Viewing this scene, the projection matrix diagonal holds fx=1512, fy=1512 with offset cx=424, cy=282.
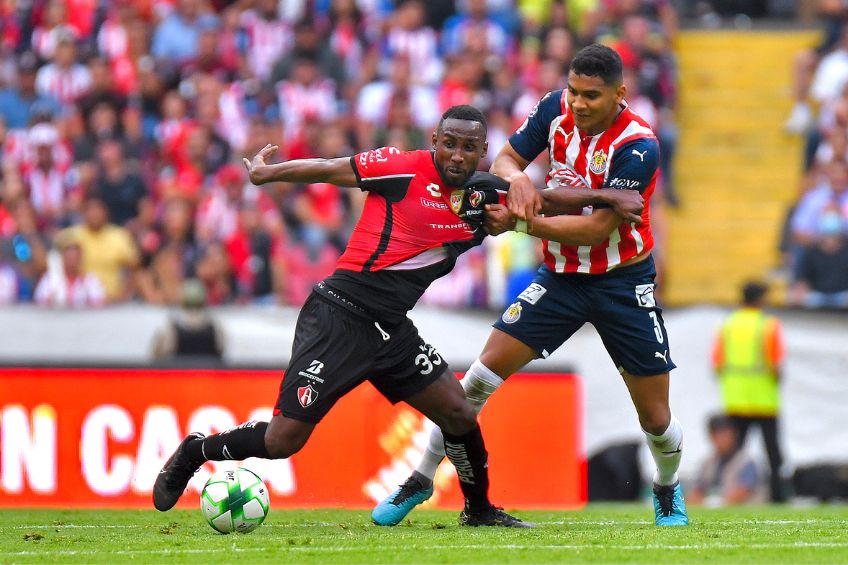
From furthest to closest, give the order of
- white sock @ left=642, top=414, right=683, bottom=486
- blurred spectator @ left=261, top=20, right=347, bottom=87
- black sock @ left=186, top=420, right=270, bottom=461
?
blurred spectator @ left=261, top=20, right=347, bottom=87 < white sock @ left=642, top=414, right=683, bottom=486 < black sock @ left=186, top=420, right=270, bottom=461

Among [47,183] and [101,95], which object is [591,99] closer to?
[47,183]

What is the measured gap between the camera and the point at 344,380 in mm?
8094

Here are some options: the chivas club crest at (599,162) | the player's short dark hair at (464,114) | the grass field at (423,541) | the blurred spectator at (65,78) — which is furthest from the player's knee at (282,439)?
the blurred spectator at (65,78)

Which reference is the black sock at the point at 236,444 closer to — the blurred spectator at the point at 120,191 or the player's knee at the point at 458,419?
the player's knee at the point at 458,419

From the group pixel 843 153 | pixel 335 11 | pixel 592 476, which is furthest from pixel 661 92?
pixel 592 476

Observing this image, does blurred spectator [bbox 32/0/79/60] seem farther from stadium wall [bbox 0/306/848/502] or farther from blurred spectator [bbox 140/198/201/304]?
stadium wall [bbox 0/306/848/502]

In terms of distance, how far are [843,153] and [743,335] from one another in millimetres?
3705

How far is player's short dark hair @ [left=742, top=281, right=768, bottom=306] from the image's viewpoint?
13781 mm

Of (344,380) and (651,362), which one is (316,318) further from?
(651,362)

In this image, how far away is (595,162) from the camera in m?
8.35

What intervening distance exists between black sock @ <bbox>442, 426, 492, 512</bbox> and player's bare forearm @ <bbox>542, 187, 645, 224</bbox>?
4.44 ft

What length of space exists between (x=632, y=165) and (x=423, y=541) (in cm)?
231

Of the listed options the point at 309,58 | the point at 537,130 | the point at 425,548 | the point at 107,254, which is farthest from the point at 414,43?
the point at 425,548

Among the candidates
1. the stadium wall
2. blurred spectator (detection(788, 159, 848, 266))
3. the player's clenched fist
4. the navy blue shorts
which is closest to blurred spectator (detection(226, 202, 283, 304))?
the stadium wall
